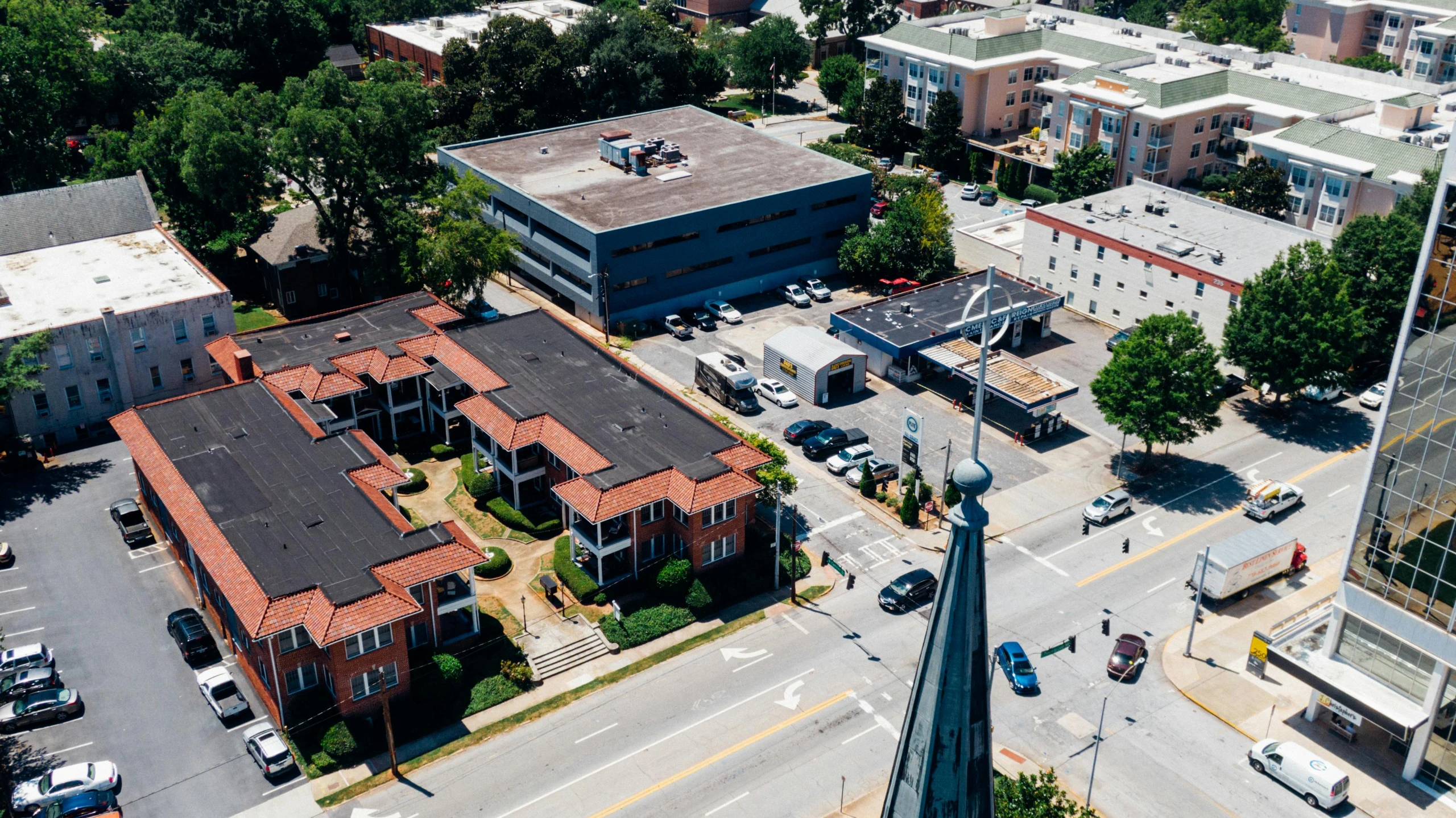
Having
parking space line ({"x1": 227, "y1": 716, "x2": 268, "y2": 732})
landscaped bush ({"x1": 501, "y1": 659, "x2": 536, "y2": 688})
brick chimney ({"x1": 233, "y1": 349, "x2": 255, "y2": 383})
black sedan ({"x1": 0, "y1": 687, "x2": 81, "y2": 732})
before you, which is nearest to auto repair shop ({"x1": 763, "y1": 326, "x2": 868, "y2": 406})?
landscaped bush ({"x1": 501, "y1": 659, "x2": 536, "y2": 688})

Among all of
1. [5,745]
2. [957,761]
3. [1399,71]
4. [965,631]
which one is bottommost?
[5,745]

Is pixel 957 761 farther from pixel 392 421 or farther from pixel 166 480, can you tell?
pixel 392 421

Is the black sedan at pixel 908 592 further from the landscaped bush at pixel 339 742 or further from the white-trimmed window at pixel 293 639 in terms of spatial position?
the white-trimmed window at pixel 293 639

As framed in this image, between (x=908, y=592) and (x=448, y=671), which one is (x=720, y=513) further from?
(x=448, y=671)

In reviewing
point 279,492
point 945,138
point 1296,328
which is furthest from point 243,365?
point 945,138

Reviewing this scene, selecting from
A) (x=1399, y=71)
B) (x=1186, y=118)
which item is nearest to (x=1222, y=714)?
(x=1186, y=118)

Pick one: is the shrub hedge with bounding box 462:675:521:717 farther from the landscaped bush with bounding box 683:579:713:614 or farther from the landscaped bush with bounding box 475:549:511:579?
the landscaped bush with bounding box 683:579:713:614

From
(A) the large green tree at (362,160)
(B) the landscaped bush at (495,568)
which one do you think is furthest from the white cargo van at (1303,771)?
(A) the large green tree at (362,160)
